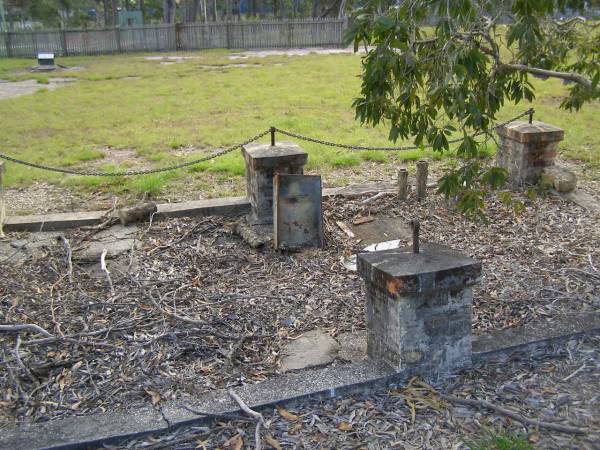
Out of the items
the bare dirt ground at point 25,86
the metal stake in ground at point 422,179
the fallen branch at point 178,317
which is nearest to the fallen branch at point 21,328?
the fallen branch at point 178,317

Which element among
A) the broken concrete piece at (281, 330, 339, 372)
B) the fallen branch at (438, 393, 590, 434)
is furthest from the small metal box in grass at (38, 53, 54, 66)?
the fallen branch at (438, 393, 590, 434)

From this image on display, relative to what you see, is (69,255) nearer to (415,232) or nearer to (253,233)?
(253,233)

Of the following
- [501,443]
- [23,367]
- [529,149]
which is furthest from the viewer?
[529,149]

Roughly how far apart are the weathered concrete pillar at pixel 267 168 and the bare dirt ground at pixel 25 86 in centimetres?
1149

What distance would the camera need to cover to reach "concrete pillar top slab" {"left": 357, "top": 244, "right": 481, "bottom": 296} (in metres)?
3.41

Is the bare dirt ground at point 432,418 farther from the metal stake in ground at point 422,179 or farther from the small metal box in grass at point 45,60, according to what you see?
the small metal box in grass at point 45,60

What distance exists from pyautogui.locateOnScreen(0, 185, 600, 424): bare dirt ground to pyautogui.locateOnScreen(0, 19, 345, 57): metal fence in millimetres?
23954

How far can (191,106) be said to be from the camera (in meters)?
13.7

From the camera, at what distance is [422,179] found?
23.6 feet

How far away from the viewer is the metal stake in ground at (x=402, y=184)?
23.2 ft

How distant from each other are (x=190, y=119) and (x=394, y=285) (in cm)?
949

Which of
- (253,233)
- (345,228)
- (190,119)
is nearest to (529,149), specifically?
(345,228)

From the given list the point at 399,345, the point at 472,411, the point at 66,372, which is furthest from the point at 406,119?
the point at 66,372

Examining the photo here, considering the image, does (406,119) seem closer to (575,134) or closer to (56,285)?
(56,285)
